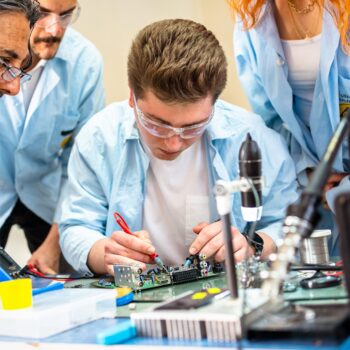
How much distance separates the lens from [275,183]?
2.20m

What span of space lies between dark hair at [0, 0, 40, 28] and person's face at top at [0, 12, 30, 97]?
0.5 inches

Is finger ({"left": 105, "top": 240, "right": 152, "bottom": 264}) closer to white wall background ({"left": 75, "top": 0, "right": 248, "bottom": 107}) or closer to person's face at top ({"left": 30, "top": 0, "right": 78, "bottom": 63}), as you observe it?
person's face at top ({"left": 30, "top": 0, "right": 78, "bottom": 63})

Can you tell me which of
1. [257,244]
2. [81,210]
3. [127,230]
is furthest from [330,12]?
[81,210]

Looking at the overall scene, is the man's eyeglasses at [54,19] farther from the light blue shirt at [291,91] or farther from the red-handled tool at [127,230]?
the red-handled tool at [127,230]

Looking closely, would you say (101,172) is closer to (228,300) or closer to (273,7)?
(273,7)

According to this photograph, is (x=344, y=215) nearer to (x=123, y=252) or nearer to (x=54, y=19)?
(x=123, y=252)

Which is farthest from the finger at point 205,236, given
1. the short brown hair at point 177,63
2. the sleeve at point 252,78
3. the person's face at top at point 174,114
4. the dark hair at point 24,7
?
the dark hair at point 24,7

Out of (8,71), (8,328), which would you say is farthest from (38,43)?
(8,328)

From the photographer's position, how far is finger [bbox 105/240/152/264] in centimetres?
187

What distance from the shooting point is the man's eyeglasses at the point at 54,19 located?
2381 mm

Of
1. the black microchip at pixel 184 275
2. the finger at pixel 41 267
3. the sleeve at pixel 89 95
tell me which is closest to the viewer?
the black microchip at pixel 184 275

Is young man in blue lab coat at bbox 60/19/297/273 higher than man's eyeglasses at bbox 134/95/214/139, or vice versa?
man's eyeglasses at bbox 134/95/214/139

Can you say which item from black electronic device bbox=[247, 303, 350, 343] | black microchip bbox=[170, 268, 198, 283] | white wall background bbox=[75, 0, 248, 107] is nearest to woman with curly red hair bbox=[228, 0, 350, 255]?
black microchip bbox=[170, 268, 198, 283]

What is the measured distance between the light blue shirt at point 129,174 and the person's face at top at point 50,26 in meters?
0.43
